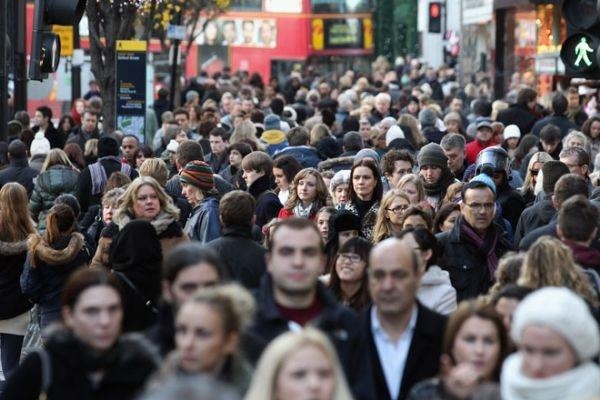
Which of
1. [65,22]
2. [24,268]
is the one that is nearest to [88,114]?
[65,22]

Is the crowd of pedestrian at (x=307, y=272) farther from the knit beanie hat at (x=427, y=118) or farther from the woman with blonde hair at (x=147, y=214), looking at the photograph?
the knit beanie hat at (x=427, y=118)

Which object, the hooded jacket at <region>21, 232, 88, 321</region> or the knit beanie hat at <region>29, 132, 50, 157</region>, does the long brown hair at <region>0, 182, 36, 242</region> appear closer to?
the hooded jacket at <region>21, 232, 88, 321</region>

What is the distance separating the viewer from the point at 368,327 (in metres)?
8.30

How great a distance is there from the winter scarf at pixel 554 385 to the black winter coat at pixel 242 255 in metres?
3.45

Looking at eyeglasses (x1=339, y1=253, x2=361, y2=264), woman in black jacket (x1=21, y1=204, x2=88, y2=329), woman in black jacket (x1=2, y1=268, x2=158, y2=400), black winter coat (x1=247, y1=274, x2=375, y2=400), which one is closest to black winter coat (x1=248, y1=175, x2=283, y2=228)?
woman in black jacket (x1=21, y1=204, x2=88, y2=329)

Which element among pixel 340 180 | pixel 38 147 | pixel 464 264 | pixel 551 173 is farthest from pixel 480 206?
pixel 38 147

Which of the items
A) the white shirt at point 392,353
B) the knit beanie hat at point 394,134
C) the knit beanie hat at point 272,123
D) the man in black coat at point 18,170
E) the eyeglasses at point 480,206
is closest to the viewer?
the white shirt at point 392,353

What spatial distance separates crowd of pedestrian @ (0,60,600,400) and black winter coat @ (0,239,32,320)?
0.05 feet

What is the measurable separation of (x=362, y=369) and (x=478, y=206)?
485 centimetres

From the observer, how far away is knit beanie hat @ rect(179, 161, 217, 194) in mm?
15117

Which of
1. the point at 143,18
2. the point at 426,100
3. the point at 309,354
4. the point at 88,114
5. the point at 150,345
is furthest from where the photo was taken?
the point at 143,18

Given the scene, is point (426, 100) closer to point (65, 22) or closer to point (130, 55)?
point (130, 55)

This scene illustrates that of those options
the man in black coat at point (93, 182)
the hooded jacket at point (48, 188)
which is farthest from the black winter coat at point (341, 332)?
the man in black coat at point (93, 182)

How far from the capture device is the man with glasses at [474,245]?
471 inches
